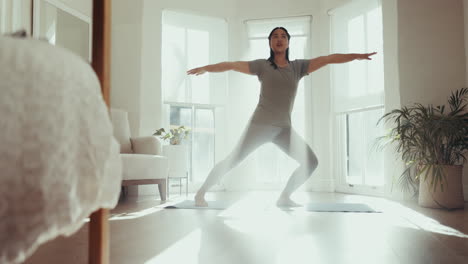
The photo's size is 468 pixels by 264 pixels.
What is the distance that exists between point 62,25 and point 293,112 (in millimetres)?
2840

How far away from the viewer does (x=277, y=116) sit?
2803 mm

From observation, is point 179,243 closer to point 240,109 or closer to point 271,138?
point 271,138

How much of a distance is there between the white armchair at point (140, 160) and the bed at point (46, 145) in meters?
2.69

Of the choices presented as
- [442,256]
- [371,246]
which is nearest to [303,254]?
[371,246]

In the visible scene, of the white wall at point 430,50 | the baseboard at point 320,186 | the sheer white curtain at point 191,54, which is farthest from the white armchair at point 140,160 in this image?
the white wall at point 430,50

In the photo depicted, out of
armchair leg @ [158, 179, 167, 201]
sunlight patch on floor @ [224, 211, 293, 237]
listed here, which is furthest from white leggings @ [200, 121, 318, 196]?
armchair leg @ [158, 179, 167, 201]

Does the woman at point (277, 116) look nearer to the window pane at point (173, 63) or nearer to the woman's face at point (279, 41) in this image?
the woman's face at point (279, 41)

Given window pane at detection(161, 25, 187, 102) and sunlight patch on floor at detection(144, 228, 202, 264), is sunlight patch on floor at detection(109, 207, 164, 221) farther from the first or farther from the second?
window pane at detection(161, 25, 187, 102)

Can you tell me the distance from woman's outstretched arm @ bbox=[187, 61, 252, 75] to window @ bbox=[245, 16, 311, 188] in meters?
1.89

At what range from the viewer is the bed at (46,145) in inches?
16.4

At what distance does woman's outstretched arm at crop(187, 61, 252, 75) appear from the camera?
2.61m

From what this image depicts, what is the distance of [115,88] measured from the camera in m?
4.26

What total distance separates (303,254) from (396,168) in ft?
8.93

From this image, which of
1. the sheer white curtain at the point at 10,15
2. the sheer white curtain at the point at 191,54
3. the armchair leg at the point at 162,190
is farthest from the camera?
the sheer white curtain at the point at 191,54
